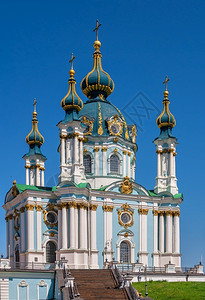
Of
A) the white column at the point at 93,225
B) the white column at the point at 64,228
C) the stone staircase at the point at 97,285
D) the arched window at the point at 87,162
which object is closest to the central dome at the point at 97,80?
the arched window at the point at 87,162

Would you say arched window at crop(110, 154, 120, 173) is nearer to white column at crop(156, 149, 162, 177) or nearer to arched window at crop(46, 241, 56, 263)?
white column at crop(156, 149, 162, 177)

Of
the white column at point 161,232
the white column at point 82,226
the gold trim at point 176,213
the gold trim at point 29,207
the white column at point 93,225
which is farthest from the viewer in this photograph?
the gold trim at point 176,213

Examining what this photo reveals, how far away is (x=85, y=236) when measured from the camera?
127 ft

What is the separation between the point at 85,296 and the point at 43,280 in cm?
552

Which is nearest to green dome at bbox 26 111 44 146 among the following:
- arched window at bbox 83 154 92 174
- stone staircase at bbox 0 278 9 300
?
arched window at bbox 83 154 92 174

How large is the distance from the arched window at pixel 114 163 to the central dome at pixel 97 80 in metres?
5.64

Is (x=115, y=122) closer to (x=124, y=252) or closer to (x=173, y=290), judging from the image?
(x=124, y=252)

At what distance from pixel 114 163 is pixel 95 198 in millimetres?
4861

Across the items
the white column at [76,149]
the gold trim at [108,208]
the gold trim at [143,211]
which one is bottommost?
the gold trim at [143,211]

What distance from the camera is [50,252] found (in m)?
39.8

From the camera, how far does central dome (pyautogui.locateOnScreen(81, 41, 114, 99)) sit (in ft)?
150

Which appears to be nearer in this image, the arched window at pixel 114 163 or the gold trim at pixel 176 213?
the gold trim at pixel 176 213

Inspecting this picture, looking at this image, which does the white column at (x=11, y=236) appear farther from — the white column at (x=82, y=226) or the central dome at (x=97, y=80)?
the central dome at (x=97, y=80)

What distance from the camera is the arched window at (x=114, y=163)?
43.9 metres
